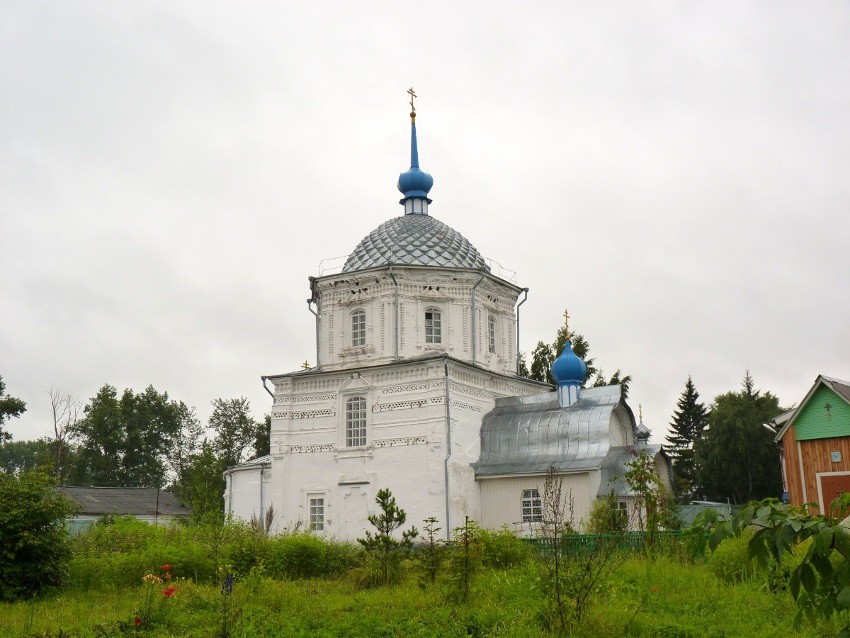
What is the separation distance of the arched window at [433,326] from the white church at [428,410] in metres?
0.03

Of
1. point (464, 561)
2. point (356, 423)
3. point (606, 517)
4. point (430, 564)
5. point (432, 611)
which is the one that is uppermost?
point (356, 423)

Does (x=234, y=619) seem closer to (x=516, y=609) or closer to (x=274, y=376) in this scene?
(x=516, y=609)

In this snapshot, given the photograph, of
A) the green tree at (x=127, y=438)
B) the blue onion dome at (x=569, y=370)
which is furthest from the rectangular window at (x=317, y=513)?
the green tree at (x=127, y=438)

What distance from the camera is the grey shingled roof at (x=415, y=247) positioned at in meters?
22.7

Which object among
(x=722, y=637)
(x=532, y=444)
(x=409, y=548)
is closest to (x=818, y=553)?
(x=722, y=637)

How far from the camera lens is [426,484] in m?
20.0

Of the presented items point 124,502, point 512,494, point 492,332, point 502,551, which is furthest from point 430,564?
point 124,502

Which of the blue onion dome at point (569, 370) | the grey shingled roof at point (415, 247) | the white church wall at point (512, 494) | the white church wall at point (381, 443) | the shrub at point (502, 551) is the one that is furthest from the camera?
the grey shingled roof at point (415, 247)

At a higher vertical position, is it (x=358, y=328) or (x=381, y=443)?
(x=358, y=328)

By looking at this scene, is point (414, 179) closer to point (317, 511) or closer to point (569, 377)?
point (569, 377)

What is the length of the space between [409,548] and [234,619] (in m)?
4.53

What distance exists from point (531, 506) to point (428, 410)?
10.9ft

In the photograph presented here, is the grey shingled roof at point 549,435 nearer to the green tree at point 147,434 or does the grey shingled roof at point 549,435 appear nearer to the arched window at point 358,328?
the arched window at point 358,328

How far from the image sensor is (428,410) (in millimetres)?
20500
